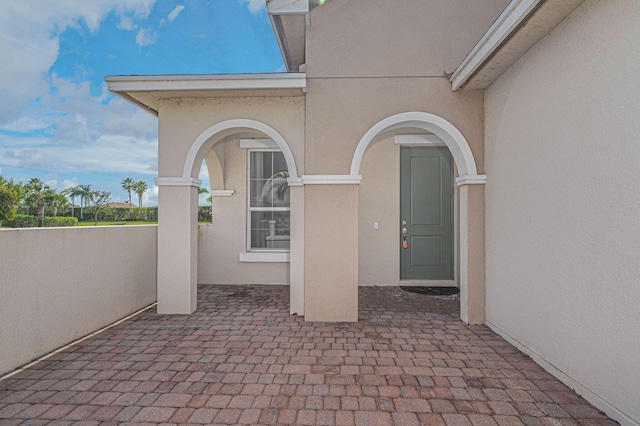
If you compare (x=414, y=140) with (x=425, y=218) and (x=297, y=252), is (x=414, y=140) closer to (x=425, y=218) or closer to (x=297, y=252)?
(x=425, y=218)

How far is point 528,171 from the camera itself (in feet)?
11.5

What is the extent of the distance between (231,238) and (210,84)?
11.0 feet

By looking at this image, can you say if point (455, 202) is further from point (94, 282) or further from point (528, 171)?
point (94, 282)

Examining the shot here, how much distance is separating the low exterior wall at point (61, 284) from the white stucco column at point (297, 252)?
2.46 metres

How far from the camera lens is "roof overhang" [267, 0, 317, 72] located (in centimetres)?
443

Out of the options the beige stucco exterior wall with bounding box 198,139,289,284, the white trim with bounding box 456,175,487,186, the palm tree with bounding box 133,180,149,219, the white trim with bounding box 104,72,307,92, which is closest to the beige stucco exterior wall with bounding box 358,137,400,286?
the beige stucco exterior wall with bounding box 198,139,289,284

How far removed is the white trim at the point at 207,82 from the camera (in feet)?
14.5

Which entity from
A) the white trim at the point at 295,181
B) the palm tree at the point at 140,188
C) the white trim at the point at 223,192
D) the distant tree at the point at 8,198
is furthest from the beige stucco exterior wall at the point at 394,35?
the palm tree at the point at 140,188

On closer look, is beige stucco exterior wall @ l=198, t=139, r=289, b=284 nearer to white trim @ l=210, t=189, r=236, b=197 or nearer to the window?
white trim @ l=210, t=189, r=236, b=197

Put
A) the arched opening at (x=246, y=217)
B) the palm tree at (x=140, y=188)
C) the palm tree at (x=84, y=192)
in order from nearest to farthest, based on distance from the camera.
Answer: the arched opening at (x=246, y=217) < the palm tree at (x=84, y=192) < the palm tree at (x=140, y=188)

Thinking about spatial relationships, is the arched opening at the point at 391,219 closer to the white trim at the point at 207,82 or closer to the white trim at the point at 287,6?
the white trim at the point at 207,82

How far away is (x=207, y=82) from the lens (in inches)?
176

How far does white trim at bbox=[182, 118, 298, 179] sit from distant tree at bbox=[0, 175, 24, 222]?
24473 millimetres

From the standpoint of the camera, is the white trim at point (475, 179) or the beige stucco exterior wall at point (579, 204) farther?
the white trim at point (475, 179)
